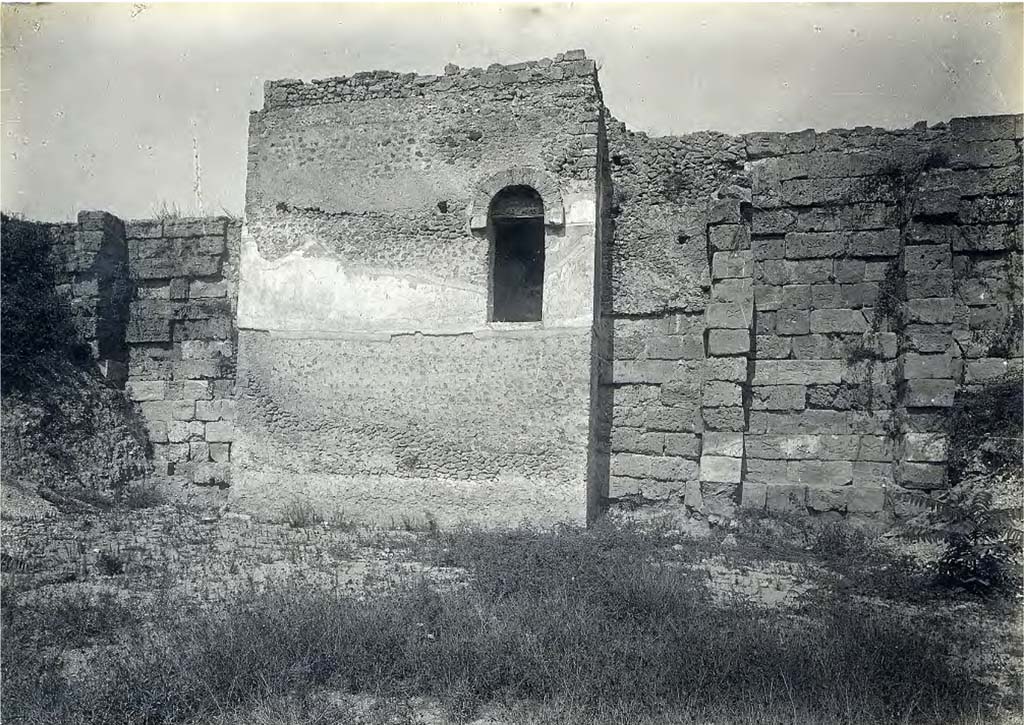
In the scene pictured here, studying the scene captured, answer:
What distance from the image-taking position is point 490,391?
9.29 metres

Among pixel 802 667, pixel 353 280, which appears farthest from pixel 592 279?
pixel 802 667

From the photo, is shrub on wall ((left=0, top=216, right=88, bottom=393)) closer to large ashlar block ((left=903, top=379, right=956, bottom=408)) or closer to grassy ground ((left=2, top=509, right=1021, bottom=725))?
grassy ground ((left=2, top=509, right=1021, bottom=725))

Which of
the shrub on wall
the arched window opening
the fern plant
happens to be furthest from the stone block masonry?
the shrub on wall

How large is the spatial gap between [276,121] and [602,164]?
4.02 metres

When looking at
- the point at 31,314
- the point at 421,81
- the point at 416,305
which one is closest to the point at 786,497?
the point at 416,305

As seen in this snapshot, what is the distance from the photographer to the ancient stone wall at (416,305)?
9.20 meters

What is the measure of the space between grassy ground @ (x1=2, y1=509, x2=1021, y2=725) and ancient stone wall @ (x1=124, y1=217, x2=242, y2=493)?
18.0 ft

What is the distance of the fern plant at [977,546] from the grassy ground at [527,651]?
7.9 inches

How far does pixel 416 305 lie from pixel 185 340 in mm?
4612

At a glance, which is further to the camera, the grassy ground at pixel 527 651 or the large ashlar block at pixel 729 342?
the large ashlar block at pixel 729 342

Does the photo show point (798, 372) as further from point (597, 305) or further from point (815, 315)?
point (597, 305)

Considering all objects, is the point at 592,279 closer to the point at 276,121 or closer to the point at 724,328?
the point at 724,328

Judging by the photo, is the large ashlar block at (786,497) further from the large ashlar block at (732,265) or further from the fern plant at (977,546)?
the large ashlar block at (732,265)

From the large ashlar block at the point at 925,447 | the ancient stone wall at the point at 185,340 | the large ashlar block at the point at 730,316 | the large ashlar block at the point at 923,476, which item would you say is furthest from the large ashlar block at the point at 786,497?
the ancient stone wall at the point at 185,340
